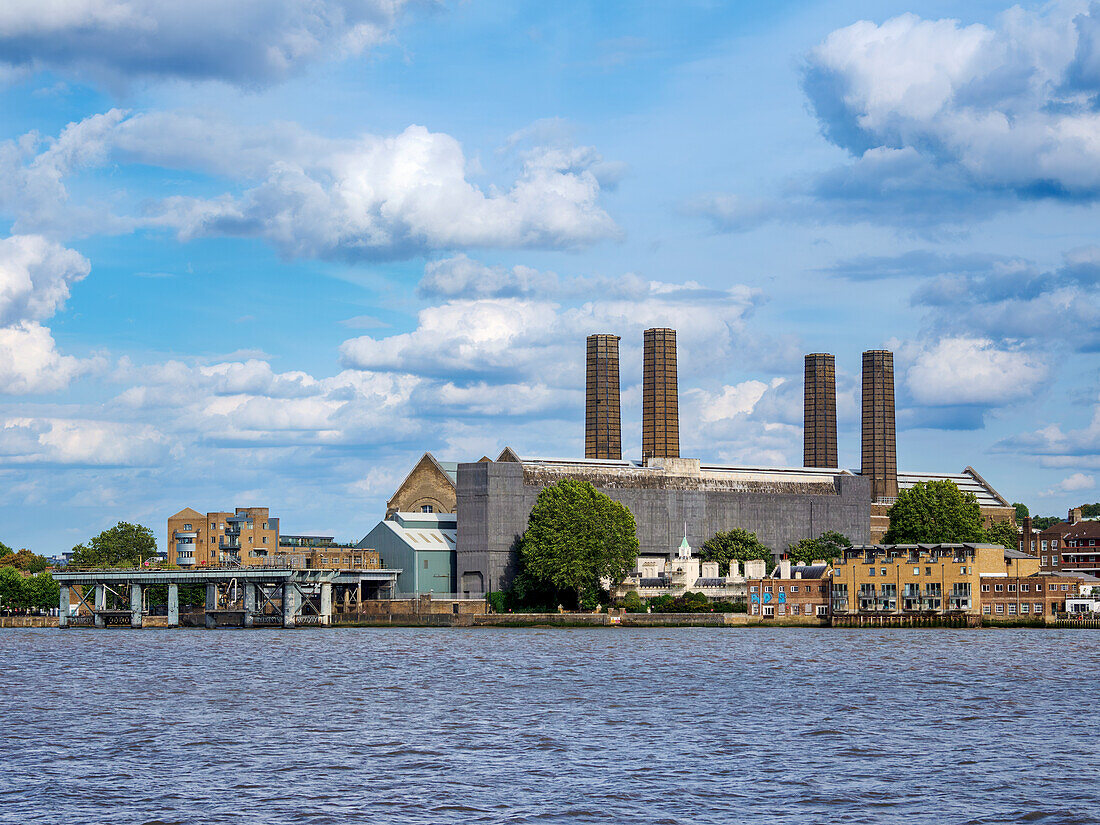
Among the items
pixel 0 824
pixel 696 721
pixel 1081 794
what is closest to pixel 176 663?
pixel 696 721

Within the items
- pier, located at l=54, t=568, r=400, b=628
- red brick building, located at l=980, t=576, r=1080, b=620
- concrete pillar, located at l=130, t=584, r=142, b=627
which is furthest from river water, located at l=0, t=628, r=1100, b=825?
concrete pillar, located at l=130, t=584, r=142, b=627

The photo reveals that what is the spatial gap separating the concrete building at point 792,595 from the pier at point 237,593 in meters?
52.1

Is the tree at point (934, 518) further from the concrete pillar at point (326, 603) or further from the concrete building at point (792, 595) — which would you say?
the concrete pillar at point (326, 603)

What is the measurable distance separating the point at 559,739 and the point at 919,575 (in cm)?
10522

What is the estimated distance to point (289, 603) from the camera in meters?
176

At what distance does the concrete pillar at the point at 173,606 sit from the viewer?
18075cm


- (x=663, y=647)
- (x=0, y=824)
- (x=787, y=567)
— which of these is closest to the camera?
(x=0, y=824)

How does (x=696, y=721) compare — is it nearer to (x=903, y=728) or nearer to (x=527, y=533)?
(x=903, y=728)

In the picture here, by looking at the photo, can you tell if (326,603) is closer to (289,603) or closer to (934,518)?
(289,603)

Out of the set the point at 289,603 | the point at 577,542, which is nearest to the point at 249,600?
the point at 289,603

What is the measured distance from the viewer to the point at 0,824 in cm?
3791

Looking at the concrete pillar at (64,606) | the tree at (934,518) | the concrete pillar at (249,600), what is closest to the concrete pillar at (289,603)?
the concrete pillar at (249,600)

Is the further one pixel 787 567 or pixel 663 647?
pixel 787 567

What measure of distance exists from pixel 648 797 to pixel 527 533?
5713 inches
